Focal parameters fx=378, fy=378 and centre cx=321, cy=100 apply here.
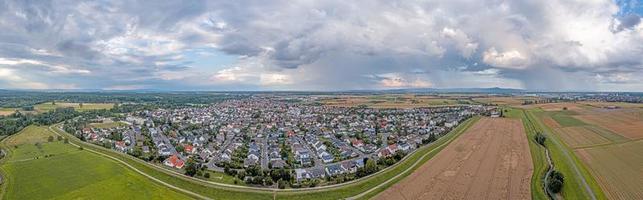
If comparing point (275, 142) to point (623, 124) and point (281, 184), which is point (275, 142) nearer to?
point (281, 184)

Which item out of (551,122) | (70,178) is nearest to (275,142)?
(70,178)

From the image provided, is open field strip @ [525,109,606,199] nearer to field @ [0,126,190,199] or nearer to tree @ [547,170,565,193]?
tree @ [547,170,565,193]

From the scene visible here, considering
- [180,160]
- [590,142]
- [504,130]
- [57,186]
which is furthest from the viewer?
[504,130]

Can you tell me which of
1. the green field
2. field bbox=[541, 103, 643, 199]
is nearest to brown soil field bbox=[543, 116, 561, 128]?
field bbox=[541, 103, 643, 199]

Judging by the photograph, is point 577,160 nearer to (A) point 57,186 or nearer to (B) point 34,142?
(A) point 57,186

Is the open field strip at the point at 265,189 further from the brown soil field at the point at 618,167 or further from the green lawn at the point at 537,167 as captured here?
the brown soil field at the point at 618,167

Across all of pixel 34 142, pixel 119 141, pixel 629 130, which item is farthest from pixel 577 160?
pixel 34 142

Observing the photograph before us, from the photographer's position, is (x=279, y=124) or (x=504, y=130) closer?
(x=504, y=130)
